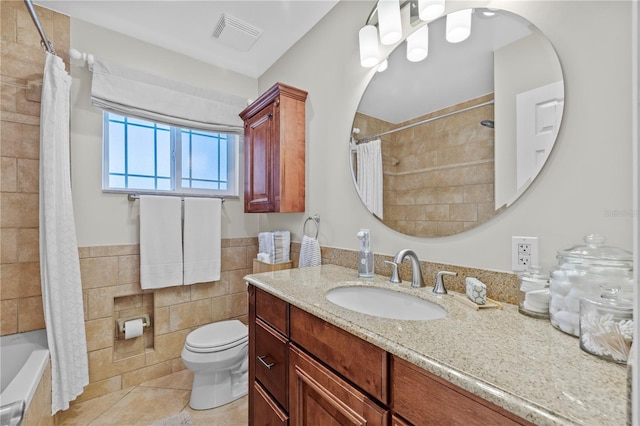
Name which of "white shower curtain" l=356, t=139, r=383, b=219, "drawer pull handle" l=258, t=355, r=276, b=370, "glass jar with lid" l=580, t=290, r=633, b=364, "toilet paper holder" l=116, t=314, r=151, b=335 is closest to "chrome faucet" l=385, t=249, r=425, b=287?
"white shower curtain" l=356, t=139, r=383, b=219

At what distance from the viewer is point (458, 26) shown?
1.13 metres

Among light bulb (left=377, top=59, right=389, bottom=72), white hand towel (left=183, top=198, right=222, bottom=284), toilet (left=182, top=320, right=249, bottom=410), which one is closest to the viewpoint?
light bulb (left=377, top=59, right=389, bottom=72)

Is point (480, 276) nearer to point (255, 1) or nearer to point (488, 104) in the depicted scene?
point (488, 104)

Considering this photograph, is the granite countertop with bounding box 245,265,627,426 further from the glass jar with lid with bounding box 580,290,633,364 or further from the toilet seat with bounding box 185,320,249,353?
the toilet seat with bounding box 185,320,249,353

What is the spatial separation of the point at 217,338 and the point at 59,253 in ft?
3.42

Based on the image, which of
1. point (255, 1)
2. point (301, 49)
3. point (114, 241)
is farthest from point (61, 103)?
point (301, 49)

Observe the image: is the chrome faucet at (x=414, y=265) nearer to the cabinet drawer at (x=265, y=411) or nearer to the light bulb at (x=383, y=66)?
the cabinet drawer at (x=265, y=411)

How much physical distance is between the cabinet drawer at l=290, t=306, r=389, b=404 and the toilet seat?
940 mm

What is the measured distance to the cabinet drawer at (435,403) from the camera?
500 mm

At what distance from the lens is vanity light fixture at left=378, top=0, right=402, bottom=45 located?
1.31m

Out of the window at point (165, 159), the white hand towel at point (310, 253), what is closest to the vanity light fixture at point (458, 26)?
the white hand towel at point (310, 253)

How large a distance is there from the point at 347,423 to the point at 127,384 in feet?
6.45

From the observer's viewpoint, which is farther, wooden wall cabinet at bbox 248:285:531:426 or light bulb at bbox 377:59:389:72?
light bulb at bbox 377:59:389:72

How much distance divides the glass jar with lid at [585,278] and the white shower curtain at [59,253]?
Result: 228 cm
